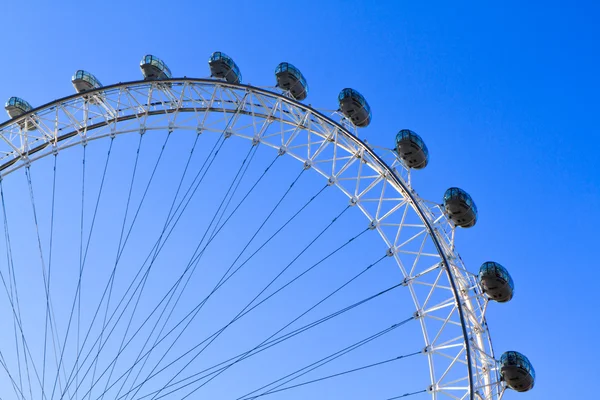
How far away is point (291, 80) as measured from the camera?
3136cm

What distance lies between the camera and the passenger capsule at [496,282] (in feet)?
87.2

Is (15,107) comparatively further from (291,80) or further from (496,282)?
(496,282)

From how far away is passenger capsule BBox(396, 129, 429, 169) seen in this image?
29203mm

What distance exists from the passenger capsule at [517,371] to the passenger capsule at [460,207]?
16.5ft

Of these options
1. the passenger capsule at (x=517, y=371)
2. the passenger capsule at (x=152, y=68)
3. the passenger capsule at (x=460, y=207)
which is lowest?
the passenger capsule at (x=517, y=371)

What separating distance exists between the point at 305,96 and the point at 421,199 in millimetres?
6647

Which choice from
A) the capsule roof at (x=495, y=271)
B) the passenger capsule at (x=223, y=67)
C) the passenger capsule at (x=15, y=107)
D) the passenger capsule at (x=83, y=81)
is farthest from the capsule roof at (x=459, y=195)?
the passenger capsule at (x=15, y=107)

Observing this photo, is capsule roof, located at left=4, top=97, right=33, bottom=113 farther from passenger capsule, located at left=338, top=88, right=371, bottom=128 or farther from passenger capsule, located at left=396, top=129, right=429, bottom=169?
passenger capsule, located at left=396, top=129, right=429, bottom=169

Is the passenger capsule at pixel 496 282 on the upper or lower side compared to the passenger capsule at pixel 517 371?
upper

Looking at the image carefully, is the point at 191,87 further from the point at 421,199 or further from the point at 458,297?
the point at 458,297

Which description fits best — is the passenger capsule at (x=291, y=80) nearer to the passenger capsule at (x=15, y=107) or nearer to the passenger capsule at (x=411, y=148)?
the passenger capsule at (x=411, y=148)

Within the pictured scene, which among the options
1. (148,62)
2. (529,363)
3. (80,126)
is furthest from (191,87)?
(529,363)

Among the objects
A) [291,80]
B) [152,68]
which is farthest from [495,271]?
[152,68]

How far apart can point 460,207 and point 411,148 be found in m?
2.82
